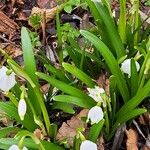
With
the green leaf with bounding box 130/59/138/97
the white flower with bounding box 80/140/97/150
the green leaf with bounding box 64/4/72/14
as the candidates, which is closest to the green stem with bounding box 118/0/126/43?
the green leaf with bounding box 130/59/138/97

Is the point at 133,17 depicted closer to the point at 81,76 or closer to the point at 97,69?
the point at 97,69

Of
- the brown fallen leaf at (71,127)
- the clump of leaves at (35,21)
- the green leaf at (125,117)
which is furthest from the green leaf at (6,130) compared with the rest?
the clump of leaves at (35,21)

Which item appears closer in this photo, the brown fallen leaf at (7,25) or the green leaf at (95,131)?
the green leaf at (95,131)

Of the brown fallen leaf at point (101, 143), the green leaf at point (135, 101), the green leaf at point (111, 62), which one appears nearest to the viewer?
the green leaf at point (135, 101)

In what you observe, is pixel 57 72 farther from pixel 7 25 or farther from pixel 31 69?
pixel 7 25

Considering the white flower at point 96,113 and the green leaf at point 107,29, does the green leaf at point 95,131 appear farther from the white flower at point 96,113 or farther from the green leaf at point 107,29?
the green leaf at point 107,29

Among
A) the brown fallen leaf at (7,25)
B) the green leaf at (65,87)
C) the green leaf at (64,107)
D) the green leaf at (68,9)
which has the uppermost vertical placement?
the green leaf at (68,9)

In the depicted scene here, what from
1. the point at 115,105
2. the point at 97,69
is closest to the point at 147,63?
the point at 115,105
